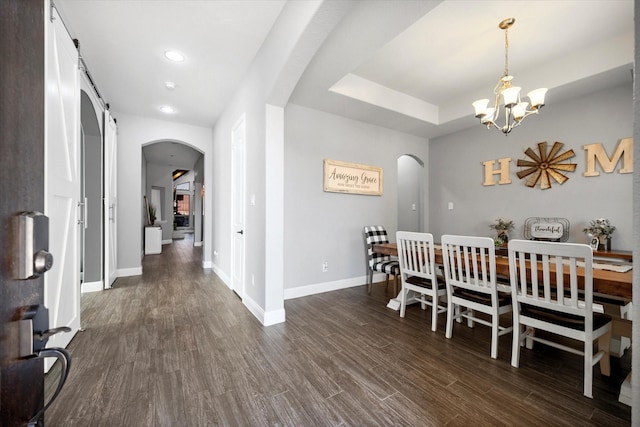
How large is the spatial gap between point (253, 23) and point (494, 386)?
3.36m

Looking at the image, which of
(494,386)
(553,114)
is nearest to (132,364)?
(494,386)

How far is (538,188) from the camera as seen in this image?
12.0 feet

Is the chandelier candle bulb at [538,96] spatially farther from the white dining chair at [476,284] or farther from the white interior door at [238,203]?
the white interior door at [238,203]

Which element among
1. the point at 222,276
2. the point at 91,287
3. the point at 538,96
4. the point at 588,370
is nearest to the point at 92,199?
the point at 91,287

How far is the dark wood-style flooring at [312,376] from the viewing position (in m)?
1.44

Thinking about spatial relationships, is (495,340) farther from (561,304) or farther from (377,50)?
(377,50)

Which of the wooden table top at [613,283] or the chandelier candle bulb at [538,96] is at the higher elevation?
the chandelier candle bulb at [538,96]

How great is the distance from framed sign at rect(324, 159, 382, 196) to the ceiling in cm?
76

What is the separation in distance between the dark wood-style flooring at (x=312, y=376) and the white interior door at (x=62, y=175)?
48cm

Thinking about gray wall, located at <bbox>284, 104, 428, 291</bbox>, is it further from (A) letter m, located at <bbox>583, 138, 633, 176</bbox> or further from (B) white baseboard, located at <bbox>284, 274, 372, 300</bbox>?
(A) letter m, located at <bbox>583, 138, 633, 176</bbox>

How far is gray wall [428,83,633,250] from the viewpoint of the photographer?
9.84 feet

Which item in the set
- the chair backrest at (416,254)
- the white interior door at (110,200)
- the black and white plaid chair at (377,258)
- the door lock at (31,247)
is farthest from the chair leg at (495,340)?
the white interior door at (110,200)

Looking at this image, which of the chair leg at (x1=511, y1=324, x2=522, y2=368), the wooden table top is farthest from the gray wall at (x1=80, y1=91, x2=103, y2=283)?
the wooden table top

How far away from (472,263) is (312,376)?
1537 millimetres
